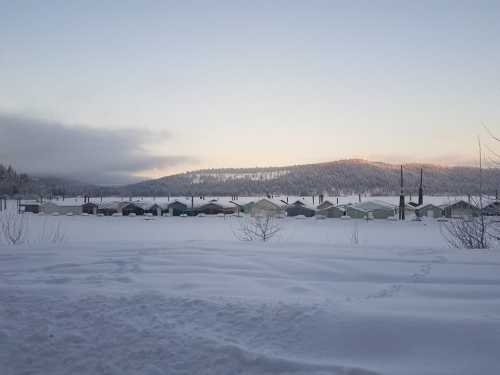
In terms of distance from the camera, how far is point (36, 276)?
434 cm

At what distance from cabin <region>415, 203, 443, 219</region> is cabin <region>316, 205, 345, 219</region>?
11.5m

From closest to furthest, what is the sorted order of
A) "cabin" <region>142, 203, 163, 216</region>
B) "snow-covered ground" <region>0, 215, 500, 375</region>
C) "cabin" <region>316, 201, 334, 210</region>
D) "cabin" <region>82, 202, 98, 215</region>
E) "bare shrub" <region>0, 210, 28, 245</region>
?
1. "snow-covered ground" <region>0, 215, 500, 375</region>
2. "bare shrub" <region>0, 210, 28, 245</region>
3. "cabin" <region>316, 201, 334, 210</region>
4. "cabin" <region>142, 203, 163, 216</region>
5. "cabin" <region>82, 202, 98, 215</region>

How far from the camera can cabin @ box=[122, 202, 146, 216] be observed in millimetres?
67188

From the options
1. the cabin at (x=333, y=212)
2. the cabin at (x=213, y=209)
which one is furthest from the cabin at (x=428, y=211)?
the cabin at (x=213, y=209)

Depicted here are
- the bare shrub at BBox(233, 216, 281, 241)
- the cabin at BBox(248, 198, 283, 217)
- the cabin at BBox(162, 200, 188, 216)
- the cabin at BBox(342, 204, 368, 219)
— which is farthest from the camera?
the cabin at BBox(162, 200, 188, 216)

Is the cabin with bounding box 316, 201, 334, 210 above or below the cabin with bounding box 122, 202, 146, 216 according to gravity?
above

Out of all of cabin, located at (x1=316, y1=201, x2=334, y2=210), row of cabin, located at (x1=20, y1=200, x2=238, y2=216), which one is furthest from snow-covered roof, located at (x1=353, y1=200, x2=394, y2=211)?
row of cabin, located at (x1=20, y1=200, x2=238, y2=216)

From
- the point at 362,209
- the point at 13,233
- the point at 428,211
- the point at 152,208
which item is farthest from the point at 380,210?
the point at 13,233

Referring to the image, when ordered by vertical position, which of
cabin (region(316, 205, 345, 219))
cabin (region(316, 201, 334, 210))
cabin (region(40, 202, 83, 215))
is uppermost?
cabin (region(316, 201, 334, 210))

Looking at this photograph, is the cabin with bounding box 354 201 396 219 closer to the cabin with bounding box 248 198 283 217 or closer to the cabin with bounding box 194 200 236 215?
the cabin with bounding box 248 198 283 217

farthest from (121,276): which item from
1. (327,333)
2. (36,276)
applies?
(327,333)

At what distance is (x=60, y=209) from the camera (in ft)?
235

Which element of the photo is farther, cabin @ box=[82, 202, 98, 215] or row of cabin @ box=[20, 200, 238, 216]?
cabin @ box=[82, 202, 98, 215]

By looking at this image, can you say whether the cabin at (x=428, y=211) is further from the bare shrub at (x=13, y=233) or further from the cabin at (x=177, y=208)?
the bare shrub at (x=13, y=233)
